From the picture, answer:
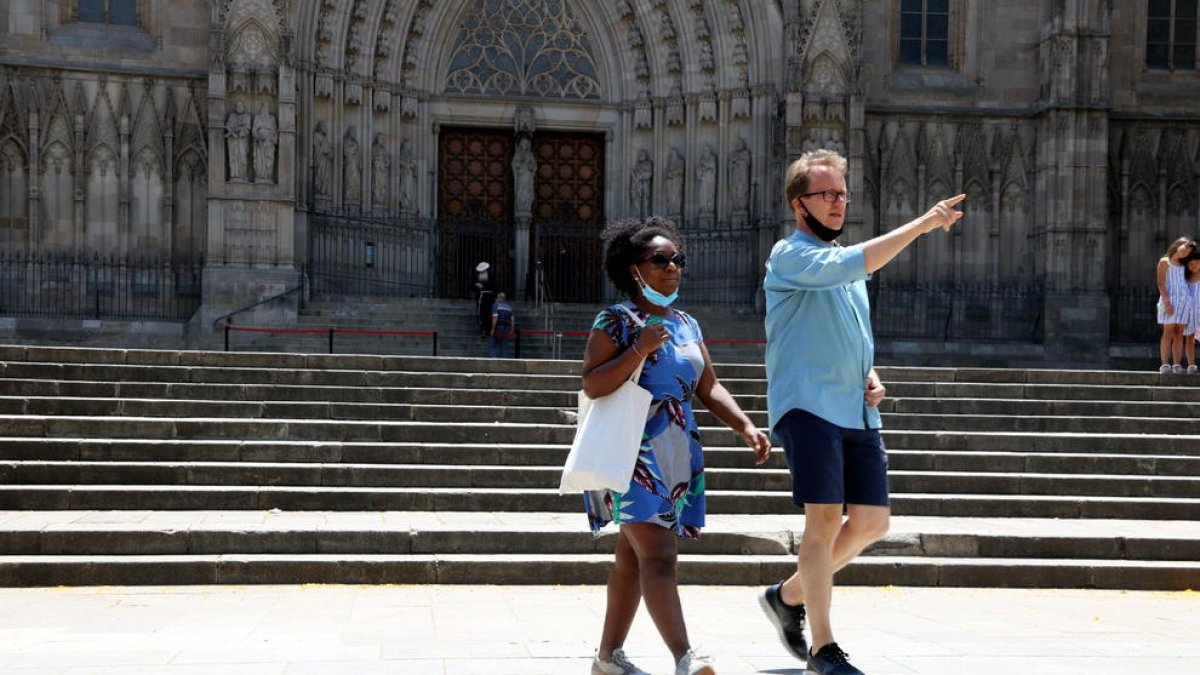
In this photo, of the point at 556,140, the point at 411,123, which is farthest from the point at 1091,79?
the point at 411,123

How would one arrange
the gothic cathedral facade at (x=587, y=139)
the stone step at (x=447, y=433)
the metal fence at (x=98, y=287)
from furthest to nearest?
the gothic cathedral facade at (x=587, y=139), the metal fence at (x=98, y=287), the stone step at (x=447, y=433)

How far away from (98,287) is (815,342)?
18.2 meters

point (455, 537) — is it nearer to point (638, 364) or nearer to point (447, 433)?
point (447, 433)

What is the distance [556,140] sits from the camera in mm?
24328

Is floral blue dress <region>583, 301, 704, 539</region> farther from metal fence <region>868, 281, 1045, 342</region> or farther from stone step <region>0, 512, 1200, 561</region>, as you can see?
metal fence <region>868, 281, 1045, 342</region>

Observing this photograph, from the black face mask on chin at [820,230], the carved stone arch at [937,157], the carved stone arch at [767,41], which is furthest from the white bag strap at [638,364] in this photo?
the carved stone arch at [937,157]

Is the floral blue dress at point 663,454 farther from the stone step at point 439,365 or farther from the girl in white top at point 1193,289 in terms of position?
the girl in white top at point 1193,289

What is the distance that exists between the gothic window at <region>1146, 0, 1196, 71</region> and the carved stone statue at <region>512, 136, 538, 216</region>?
10.6 m

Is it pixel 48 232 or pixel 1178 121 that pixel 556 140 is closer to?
pixel 48 232

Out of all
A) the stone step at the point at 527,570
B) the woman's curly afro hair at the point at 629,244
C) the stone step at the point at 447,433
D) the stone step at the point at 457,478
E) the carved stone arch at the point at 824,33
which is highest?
the carved stone arch at the point at 824,33

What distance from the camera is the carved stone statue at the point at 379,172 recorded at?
74.4ft

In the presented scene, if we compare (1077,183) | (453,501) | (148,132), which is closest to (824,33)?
(1077,183)

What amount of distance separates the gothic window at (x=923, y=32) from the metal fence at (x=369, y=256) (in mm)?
8487

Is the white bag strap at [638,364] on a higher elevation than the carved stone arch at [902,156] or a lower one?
lower
